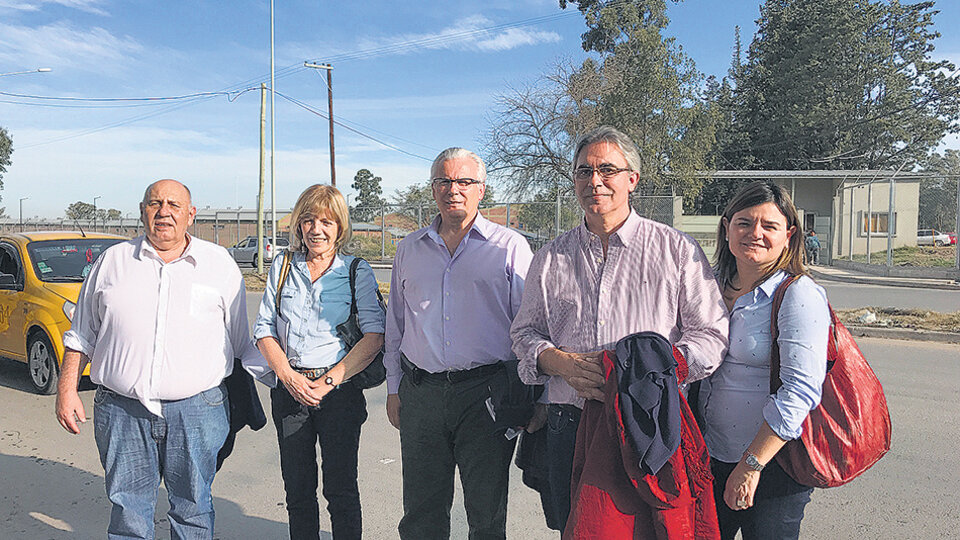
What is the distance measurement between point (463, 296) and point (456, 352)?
249mm

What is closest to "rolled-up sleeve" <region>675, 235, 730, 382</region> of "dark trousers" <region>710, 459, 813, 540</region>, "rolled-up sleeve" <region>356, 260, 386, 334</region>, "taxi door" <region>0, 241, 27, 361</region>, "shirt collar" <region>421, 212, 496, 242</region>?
"dark trousers" <region>710, 459, 813, 540</region>

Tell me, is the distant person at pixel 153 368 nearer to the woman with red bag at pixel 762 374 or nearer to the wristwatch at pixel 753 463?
the woman with red bag at pixel 762 374

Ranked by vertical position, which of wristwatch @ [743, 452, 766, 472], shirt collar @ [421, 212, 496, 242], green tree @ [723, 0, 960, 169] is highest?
green tree @ [723, 0, 960, 169]

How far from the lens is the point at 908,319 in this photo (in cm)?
1041

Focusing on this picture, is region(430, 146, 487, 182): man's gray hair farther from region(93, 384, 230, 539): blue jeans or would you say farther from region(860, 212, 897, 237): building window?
region(860, 212, 897, 237): building window

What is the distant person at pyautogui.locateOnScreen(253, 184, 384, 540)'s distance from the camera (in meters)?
3.14

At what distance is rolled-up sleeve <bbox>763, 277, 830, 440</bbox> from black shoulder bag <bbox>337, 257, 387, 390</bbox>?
180cm

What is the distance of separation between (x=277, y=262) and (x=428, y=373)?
969mm

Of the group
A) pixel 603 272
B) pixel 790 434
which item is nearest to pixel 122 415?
pixel 603 272

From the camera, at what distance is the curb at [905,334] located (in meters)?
9.45

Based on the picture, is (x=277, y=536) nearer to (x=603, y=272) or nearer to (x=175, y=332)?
(x=175, y=332)

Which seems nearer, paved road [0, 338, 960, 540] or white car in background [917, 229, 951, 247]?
paved road [0, 338, 960, 540]

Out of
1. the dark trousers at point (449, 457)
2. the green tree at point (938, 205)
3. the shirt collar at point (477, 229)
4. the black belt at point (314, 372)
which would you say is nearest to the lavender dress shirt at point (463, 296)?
the shirt collar at point (477, 229)

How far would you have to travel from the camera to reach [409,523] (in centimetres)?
304
